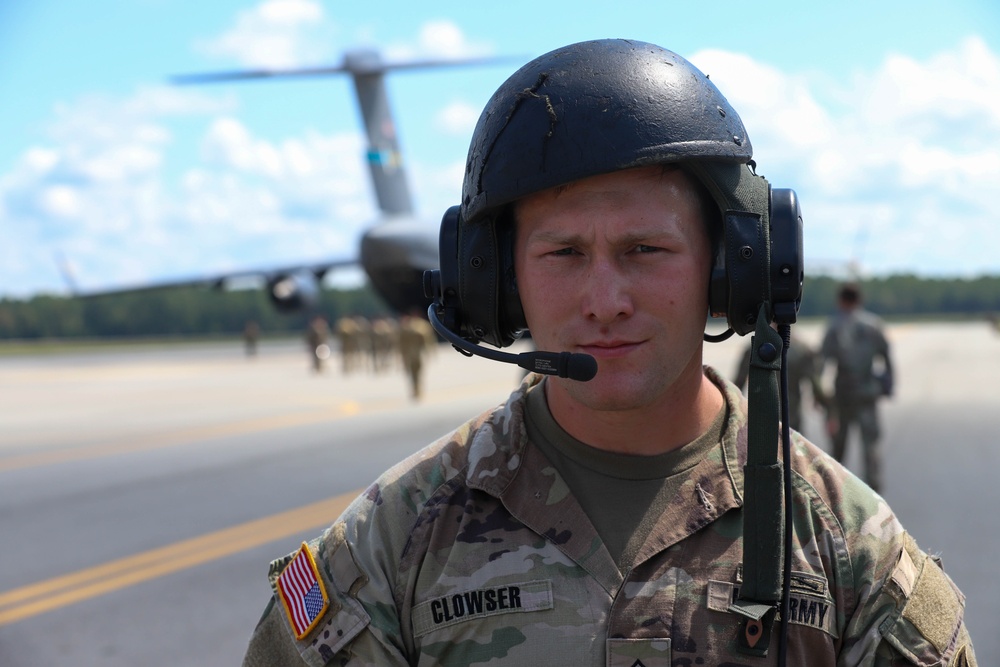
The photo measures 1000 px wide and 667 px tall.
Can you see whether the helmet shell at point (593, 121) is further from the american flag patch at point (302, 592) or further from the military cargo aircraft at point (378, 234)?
the military cargo aircraft at point (378, 234)

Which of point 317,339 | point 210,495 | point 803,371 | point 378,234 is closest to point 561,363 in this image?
point 803,371

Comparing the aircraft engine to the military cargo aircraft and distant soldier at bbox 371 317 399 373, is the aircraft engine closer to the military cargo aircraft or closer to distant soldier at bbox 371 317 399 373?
the military cargo aircraft

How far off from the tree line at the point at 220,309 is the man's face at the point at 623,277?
8051 cm

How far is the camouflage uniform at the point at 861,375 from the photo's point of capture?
912 centimetres

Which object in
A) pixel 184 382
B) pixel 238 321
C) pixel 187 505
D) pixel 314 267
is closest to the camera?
pixel 187 505

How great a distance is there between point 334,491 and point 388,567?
328 inches

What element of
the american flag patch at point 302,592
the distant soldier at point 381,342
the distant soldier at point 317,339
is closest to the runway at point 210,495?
the american flag patch at point 302,592

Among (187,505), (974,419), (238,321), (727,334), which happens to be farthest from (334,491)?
(238,321)

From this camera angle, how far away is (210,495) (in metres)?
Answer: 10.1

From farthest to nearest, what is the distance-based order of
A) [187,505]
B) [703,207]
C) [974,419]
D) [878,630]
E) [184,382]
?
[184,382] → [974,419] → [187,505] → [703,207] → [878,630]

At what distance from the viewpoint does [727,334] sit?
7.09 feet

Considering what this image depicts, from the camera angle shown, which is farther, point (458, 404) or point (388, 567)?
point (458, 404)

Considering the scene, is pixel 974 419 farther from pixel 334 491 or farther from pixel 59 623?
pixel 59 623

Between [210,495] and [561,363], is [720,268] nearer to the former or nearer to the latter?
[561,363]
